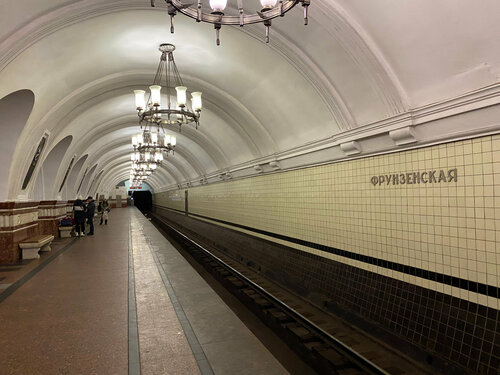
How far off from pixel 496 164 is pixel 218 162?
10.8 m

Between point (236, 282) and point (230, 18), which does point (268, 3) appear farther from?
point (236, 282)

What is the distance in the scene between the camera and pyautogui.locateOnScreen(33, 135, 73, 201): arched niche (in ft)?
36.8

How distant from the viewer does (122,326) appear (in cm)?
362

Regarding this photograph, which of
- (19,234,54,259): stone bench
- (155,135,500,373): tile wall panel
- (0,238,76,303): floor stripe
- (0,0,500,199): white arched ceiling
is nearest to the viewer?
(155,135,500,373): tile wall panel

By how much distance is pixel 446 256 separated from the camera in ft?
13.2

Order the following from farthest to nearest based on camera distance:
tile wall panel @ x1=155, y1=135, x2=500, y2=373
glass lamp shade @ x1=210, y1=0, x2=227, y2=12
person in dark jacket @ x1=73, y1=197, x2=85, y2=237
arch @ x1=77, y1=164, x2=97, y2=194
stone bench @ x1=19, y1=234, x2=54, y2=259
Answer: arch @ x1=77, y1=164, x2=97, y2=194 → person in dark jacket @ x1=73, y1=197, x2=85, y2=237 → stone bench @ x1=19, y1=234, x2=54, y2=259 → tile wall panel @ x1=155, y1=135, x2=500, y2=373 → glass lamp shade @ x1=210, y1=0, x2=227, y2=12

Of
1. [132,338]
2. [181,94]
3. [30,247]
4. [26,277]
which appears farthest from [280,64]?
[30,247]

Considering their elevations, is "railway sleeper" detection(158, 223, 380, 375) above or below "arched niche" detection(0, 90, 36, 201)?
below

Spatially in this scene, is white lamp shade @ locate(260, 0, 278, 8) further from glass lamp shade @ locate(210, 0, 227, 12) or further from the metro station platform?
the metro station platform

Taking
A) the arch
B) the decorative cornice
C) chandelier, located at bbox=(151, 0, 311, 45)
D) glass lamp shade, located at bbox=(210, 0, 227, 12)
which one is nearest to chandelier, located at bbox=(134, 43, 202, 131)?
the decorative cornice

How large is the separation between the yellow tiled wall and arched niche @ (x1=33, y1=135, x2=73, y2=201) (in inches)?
290

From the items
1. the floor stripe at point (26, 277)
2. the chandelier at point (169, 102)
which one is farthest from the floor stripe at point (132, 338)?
the chandelier at point (169, 102)

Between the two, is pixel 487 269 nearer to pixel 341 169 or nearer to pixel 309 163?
pixel 341 169

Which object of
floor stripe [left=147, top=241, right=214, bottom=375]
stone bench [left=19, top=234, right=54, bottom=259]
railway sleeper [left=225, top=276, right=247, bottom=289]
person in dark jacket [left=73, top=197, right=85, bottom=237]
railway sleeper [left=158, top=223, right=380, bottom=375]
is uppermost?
person in dark jacket [left=73, top=197, right=85, bottom=237]
